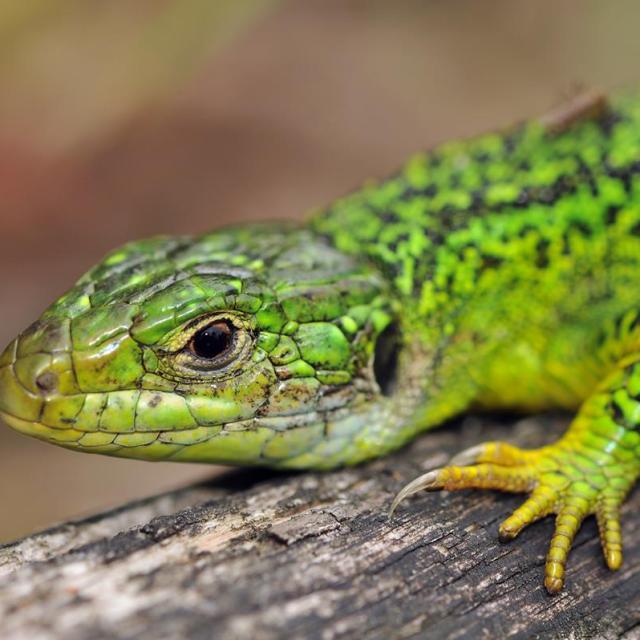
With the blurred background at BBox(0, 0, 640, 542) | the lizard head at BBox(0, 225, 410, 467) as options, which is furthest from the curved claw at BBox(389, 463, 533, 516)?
the blurred background at BBox(0, 0, 640, 542)

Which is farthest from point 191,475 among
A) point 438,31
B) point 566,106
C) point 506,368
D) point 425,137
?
point 438,31

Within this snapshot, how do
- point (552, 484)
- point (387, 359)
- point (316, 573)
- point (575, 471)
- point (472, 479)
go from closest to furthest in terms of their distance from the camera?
point (316, 573) < point (472, 479) < point (552, 484) < point (575, 471) < point (387, 359)

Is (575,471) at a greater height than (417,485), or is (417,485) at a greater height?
(417,485)

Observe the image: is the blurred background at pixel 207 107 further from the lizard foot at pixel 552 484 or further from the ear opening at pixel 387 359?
the lizard foot at pixel 552 484

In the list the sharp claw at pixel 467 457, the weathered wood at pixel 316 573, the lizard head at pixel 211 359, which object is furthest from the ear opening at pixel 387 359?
the sharp claw at pixel 467 457

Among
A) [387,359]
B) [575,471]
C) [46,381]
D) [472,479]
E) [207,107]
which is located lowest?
[575,471]

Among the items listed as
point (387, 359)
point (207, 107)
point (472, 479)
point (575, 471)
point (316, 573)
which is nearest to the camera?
point (316, 573)

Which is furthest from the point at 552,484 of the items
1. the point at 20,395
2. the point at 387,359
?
the point at 20,395

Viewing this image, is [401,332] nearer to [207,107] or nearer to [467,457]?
[467,457]

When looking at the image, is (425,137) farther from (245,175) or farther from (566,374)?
(566,374)
